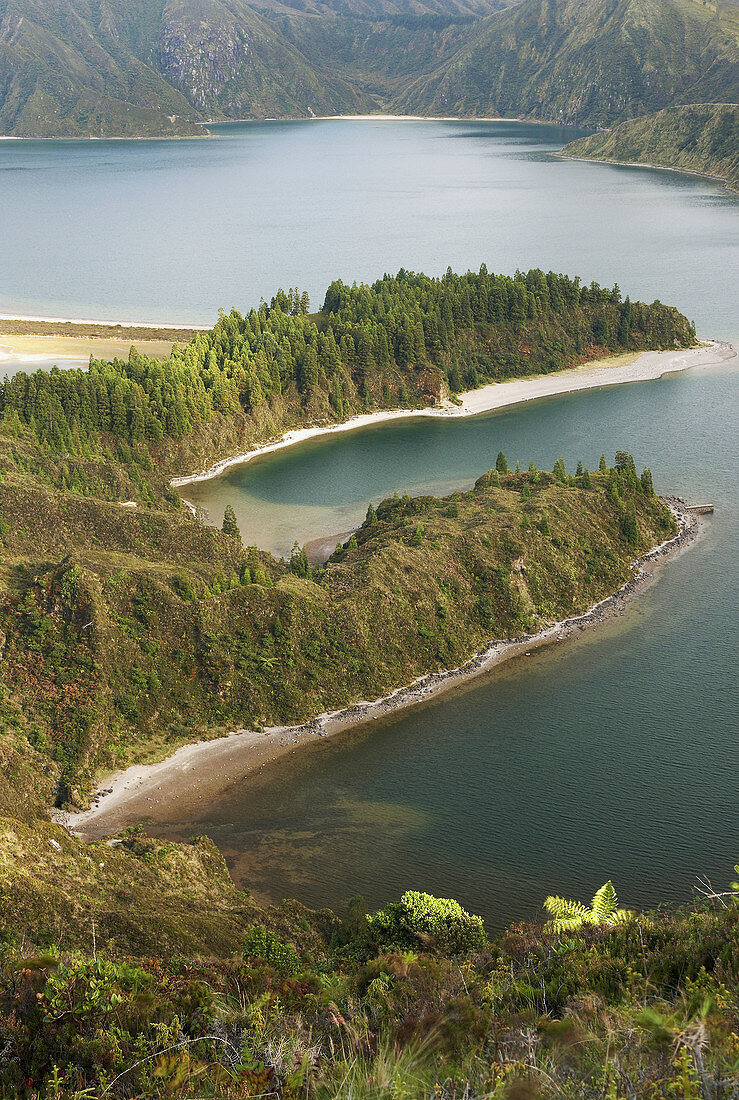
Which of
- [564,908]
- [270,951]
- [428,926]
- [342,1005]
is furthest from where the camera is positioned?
[428,926]

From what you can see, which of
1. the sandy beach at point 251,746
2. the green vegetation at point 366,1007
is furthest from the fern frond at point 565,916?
the sandy beach at point 251,746

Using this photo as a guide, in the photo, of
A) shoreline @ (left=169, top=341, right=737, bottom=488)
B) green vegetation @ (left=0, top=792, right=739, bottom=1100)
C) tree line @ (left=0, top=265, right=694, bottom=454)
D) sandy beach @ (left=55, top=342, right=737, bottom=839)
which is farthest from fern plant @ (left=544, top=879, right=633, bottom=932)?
shoreline @ (left=169, top=341, right=737, bottom=488)

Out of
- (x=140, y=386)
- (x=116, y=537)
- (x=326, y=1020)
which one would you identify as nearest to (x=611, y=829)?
(x=326, y=1020)

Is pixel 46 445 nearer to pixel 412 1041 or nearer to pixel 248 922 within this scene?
pixel 248 922

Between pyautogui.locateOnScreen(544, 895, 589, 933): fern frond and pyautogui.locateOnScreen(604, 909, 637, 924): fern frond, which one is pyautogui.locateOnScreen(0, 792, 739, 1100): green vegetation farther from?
pyautogui.locateOnScreen(604, 909, 637, 924): fern frond

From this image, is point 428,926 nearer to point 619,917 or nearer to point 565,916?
point 565,916

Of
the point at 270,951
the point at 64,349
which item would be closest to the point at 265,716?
the point at 270,951
